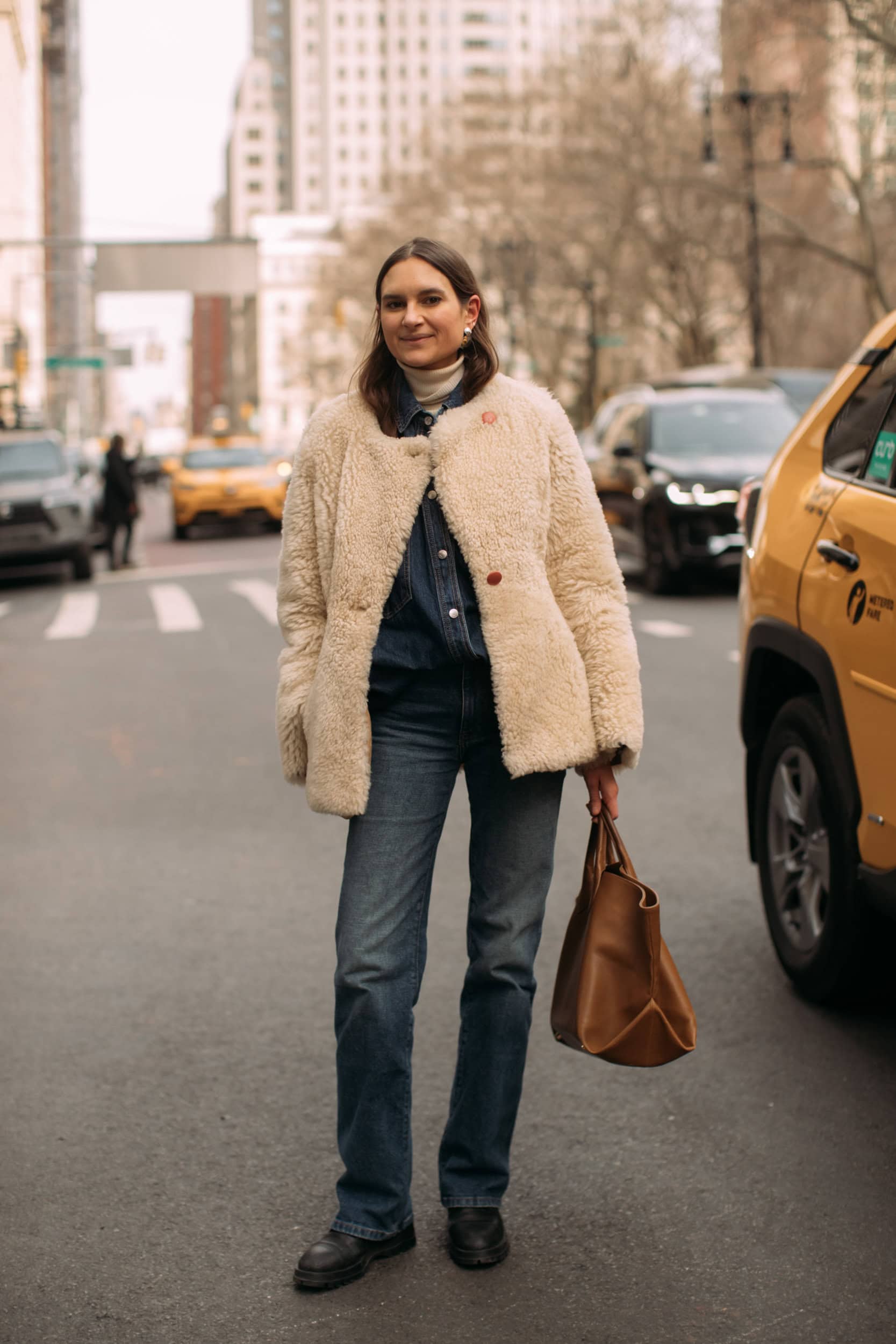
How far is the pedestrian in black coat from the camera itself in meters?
23.8

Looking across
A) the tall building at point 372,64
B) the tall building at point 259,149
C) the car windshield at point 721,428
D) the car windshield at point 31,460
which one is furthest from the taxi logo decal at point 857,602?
the tall building at point 259,149

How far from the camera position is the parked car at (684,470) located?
53.4ft

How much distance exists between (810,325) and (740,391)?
133 feet

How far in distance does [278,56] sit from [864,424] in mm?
194990

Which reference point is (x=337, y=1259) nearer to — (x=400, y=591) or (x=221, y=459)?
(x=400, y=591)

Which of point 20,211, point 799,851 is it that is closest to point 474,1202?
point 799,851

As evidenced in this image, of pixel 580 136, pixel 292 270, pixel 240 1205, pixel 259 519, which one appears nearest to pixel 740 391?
Result: pixel 259 519

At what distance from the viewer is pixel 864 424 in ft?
15.7

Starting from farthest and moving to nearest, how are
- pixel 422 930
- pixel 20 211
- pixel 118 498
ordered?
pixel 20 211 < pixel 118 498 < pixel 422 930

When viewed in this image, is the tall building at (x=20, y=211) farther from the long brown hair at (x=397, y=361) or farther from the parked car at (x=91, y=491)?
the long brown hair at (x=397, y=361)

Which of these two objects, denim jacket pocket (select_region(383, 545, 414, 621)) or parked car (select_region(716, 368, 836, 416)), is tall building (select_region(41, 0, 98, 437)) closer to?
parked car (select_region(716, 368, 836, 416))

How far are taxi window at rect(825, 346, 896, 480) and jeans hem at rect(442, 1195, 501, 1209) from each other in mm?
2100

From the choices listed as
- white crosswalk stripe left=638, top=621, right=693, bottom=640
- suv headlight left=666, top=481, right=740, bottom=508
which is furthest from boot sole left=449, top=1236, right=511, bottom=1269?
suv headlight left=666, top=481, right=740, bottom=508

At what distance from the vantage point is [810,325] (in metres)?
57.1
